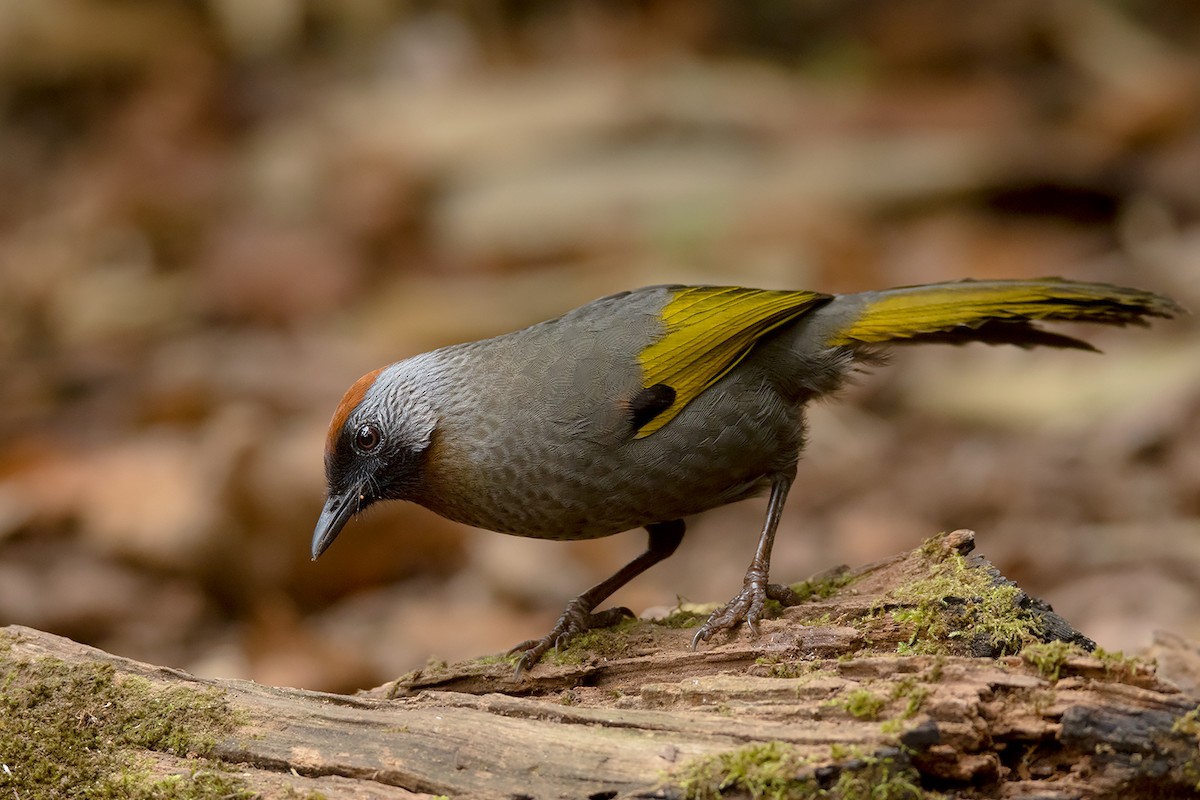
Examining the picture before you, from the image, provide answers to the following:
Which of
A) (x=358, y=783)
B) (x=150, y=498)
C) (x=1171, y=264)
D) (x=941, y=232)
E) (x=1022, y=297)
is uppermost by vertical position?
(x=941, y=232)

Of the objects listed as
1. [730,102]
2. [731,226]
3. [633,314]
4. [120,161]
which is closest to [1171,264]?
[731,226]

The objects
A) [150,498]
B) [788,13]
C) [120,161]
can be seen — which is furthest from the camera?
[788,13]

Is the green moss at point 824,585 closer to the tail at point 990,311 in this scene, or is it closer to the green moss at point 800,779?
the tail at point 990,311

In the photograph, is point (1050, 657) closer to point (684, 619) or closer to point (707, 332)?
point (684, 619)

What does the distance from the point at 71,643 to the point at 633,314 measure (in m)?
2.11

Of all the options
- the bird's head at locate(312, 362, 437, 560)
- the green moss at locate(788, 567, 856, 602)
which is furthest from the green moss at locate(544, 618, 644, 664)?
the bird's head at locate(312, 362, 437, 560)

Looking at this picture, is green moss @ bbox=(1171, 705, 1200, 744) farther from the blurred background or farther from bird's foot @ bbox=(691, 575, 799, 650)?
the blurred background

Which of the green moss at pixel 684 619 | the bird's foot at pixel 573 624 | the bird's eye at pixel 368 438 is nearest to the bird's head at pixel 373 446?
the bird's eye at pixel 368 438

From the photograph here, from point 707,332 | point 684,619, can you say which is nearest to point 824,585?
point 684,619

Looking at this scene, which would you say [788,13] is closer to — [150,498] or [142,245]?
[142,245]

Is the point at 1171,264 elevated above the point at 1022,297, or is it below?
above

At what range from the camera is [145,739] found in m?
3.29

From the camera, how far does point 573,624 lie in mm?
4305

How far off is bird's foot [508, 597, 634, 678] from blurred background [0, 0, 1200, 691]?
1.35m
